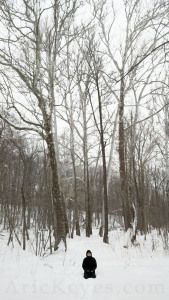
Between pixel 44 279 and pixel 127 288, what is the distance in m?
1.60

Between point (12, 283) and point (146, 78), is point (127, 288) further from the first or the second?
point (146, 78)

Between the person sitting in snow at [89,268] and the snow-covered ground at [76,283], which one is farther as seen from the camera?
the person sitting in snow at [89,268]

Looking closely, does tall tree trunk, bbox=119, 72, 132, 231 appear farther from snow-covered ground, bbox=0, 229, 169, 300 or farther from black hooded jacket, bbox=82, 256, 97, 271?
black hooded jacket, bbox=82, 256, 97, 271

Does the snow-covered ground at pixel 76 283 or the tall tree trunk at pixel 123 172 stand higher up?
the tall tree trunk at pixel 123 172

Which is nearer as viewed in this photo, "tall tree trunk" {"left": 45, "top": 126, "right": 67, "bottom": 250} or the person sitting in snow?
the person sitting in snow

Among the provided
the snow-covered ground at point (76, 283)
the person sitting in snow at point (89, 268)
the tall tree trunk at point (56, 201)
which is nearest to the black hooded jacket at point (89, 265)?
the person sitting in snow at point (89, 268)

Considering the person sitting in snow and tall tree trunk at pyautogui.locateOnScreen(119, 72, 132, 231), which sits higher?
tall tree trunk at pyautogui.locateOnScreen(119, 72, 132, 231)

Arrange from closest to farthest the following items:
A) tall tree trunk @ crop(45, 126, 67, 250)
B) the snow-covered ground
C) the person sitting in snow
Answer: the snow-covered ground < the person sitting in snow < tall tree trunk @ crop(45, 126, 67, 250)

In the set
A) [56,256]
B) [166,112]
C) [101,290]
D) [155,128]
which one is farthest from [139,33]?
[101,290]

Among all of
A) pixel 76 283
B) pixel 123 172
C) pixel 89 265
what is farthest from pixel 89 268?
pixel 123 172

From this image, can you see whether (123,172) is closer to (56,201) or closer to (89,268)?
(56,201)

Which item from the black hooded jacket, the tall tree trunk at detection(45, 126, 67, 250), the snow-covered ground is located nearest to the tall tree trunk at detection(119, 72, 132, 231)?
the tall tree trunk at detection(45, 126, 67, 250)

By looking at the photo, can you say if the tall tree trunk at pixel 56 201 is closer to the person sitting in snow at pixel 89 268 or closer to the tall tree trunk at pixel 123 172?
the tall tree trunk at pixel 123 172

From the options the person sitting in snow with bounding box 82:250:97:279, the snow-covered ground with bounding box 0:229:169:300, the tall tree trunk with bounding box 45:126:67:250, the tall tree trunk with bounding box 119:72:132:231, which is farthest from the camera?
the tall tree trunk with bounding box 119:72:132:231
